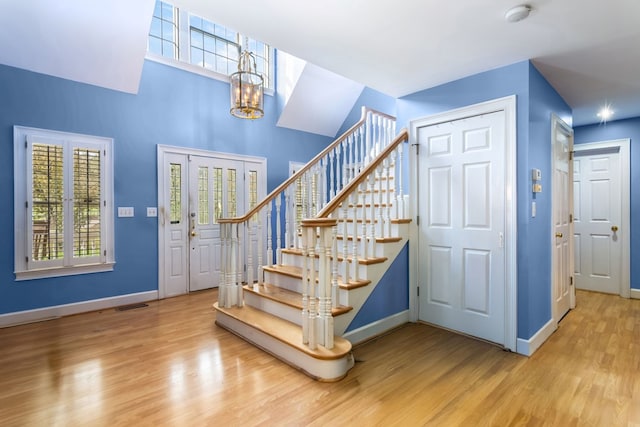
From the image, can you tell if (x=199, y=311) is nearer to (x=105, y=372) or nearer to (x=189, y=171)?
(x=105, y=372)

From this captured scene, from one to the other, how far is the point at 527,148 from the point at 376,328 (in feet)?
6.75

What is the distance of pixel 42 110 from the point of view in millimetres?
3566

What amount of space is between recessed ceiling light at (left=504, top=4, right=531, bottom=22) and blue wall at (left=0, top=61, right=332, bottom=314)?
405 centimetres

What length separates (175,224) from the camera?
4.54 m

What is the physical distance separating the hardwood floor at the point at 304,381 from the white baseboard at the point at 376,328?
9 cm

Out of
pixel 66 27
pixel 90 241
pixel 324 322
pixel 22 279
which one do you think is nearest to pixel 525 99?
pixel 324 322

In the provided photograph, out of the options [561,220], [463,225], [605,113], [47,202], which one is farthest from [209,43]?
[605,113]

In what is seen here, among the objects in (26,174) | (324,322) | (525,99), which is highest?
(525,99)

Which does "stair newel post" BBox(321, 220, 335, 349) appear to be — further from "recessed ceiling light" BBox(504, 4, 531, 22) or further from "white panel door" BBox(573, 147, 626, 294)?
"white panel door" BBox(573, 147, 626, 294)

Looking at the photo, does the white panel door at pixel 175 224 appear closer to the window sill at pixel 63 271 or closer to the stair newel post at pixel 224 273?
the window sill at pixel 63 271

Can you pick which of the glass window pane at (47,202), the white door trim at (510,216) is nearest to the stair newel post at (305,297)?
the white door trim at (510,216)

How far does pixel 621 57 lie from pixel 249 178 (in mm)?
4642

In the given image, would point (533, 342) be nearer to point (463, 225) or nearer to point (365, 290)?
point (463, 225)

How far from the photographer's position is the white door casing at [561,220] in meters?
3.11
